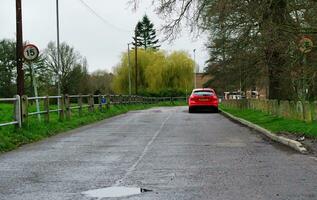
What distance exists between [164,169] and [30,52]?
1031 cm

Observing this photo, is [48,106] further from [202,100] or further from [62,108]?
[202,100]

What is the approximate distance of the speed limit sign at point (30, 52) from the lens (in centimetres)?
1829

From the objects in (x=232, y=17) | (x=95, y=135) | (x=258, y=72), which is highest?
(x=232, y=17)

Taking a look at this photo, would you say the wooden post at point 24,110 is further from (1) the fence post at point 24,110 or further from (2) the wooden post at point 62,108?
(2) the wooden post at point 62,108

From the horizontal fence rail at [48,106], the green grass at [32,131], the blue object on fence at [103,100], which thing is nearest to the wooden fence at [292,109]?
the green grass at [32,131]

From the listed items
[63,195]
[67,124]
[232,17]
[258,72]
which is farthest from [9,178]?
[258,72]

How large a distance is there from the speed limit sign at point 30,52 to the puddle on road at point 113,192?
1147cm

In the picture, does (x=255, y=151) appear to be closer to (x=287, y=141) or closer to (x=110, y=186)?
(x=287, y=141)

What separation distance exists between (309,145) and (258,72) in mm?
17739

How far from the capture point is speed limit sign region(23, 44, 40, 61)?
18288 millimetres

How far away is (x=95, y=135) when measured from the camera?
1728 centimetres

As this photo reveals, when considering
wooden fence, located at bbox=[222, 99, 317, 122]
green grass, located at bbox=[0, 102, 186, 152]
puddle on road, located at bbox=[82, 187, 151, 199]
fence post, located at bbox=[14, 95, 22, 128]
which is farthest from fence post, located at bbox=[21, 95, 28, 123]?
puddle on road, located at bbox=[82, 187, 151, 199]

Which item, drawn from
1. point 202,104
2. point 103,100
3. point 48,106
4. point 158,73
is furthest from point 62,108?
point 158,73

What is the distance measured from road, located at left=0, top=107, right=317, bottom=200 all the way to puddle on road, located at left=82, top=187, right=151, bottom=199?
0.15 m
